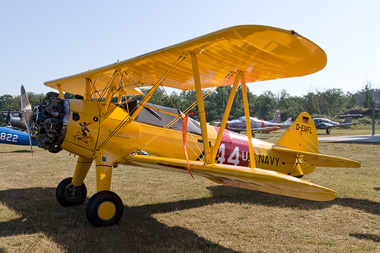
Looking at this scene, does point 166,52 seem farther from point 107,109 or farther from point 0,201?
point 0,201

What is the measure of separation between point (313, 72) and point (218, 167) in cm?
237

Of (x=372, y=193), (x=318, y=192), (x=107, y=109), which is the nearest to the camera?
(x=318, y=192)

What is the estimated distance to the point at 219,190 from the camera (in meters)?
6.95

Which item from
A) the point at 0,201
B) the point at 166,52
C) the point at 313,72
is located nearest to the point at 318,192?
the point at 313,72

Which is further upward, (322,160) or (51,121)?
(51,121)

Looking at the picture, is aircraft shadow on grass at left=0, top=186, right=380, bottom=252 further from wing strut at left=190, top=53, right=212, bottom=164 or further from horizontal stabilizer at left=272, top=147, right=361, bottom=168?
wing strut at left=190, top=53, right=212, bottom=164

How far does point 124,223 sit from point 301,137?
4.66 m

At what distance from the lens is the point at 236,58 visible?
180 inches

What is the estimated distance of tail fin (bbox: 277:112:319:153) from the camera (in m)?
7.16

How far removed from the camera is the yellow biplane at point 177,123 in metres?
3.72

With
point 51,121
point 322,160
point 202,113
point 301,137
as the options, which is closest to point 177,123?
point 202,113

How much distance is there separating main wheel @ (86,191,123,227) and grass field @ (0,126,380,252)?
127 mm

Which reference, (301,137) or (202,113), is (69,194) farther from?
(301,137)

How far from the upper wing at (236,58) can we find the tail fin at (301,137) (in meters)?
1.98
